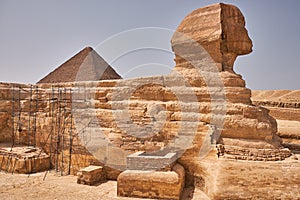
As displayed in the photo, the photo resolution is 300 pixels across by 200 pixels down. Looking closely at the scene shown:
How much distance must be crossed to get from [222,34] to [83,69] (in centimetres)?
1124

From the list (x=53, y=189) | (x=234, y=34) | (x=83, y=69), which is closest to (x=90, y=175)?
(x=53, y=189)

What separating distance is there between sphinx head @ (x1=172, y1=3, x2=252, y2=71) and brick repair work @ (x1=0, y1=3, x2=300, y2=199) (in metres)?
0.03

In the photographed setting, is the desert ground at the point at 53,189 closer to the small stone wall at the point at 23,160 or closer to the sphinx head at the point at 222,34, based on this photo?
the small stone wall at the point at 23,160

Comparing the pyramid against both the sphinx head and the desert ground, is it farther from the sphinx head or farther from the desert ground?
the sphinx head

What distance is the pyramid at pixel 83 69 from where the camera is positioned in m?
17.5

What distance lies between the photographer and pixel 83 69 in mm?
17781

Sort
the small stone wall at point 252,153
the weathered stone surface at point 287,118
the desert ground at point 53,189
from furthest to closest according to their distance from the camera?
the weathered stone surface at point 287,118, the desert ground at point 53,189, the small stone wall at point 252,153

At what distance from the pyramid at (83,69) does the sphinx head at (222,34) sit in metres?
9.52

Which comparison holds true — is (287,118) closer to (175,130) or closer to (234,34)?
(234,34)

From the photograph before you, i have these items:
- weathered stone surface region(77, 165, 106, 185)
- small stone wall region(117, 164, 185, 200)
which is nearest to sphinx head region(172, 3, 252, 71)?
small stone wall region(117, 164, 185, 200)

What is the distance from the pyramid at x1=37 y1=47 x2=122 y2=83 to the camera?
17516 mm

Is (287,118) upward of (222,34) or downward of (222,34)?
downward

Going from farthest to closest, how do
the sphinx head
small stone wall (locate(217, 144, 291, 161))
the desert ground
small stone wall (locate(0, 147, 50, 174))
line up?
small stone wall (locate(0, 147, 50, 174)) → the sphinx head → the desert ground → small stone wall (locate(217, 144, 291, 161))

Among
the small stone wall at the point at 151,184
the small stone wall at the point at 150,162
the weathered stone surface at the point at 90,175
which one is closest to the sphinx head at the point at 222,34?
the small stone wall at the point at 150,162
